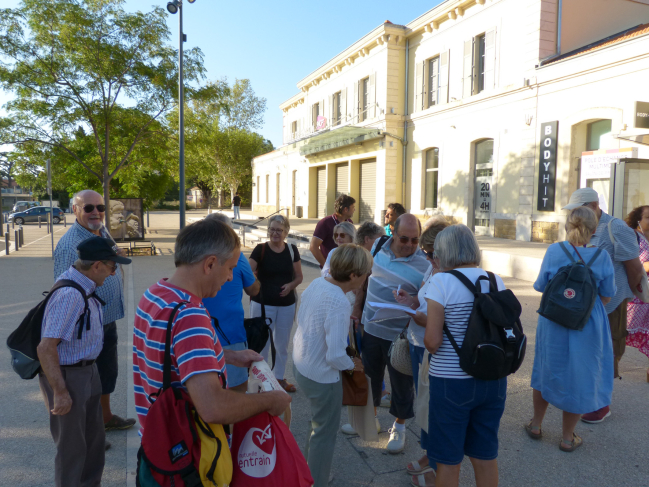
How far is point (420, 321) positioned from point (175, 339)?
174 cm

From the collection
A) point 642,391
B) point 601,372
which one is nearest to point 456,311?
point 601,372

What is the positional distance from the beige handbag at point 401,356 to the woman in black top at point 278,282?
56.0 inches

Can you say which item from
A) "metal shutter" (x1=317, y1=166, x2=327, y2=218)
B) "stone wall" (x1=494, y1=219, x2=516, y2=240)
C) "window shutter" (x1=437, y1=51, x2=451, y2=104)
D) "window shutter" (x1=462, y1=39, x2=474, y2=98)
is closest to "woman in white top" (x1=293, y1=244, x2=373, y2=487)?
"stone wall" (x1=494, y1=219, x2=516, y2=240)

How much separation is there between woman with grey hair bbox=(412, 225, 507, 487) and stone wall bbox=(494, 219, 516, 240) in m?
14.4

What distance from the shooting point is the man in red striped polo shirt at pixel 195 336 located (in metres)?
1.48

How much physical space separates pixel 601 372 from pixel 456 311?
170 centimetres

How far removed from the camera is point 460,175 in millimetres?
18203

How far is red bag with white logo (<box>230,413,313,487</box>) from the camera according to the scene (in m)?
1.62

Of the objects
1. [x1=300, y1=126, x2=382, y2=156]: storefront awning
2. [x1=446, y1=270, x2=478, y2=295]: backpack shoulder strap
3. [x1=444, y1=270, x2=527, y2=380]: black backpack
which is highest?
[x1=300, y1=126, x2=382, y2=156]: storefront awning

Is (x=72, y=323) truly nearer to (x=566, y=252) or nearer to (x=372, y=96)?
(x=566, y=252)

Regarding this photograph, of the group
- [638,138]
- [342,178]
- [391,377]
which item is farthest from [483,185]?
[391,377]

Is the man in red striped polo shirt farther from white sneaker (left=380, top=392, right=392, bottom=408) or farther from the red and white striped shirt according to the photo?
white sneaker (left=380, top=392, right=392, bottom=408)

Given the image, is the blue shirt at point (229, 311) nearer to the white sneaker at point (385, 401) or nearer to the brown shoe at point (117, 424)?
the brown shoe at point (117, 424)

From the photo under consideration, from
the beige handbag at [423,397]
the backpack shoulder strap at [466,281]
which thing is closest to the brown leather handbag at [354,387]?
the beige handbag at [423,397]
